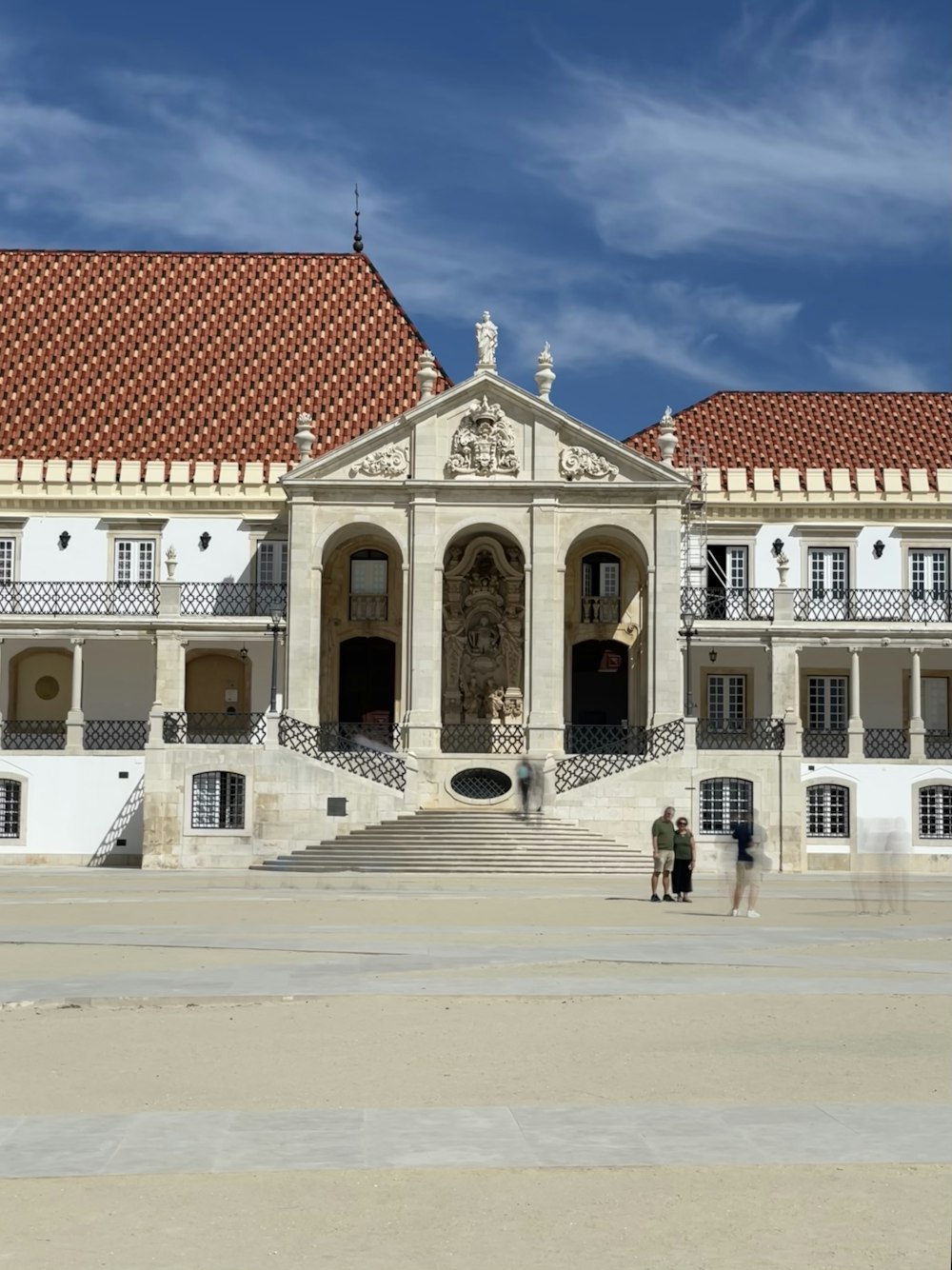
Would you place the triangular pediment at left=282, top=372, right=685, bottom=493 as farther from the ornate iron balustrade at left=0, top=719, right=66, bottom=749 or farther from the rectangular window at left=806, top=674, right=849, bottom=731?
the ornate iron balustrade at left=0, top=719, right=66, bottom=749

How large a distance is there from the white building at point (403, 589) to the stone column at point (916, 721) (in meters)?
0.11

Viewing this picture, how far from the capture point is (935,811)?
130ft

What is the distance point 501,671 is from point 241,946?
24971 millimetres

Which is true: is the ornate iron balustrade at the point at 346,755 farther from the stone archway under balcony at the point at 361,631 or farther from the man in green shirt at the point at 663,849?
the man in green shirt at the point at 663,849

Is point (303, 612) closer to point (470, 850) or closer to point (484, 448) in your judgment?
point (484, 448)

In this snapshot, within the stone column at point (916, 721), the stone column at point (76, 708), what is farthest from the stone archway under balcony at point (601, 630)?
the stone column at point (76, 708)

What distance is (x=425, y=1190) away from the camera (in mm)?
7695

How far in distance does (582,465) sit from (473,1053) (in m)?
30.0

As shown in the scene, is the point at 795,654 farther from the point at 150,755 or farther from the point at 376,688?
the point at 150,755

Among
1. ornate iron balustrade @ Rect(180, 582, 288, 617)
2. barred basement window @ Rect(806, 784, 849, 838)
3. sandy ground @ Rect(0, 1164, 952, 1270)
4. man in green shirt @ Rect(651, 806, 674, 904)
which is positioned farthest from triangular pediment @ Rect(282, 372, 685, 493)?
sandy ground @ Rect(0, 1164, 952, 1270)

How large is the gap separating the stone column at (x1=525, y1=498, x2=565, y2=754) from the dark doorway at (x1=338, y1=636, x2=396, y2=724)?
4.52 metres

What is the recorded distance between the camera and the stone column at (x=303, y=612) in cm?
3966

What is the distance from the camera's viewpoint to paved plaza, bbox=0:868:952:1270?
704 centimetres

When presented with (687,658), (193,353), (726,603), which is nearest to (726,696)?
(726,603)
